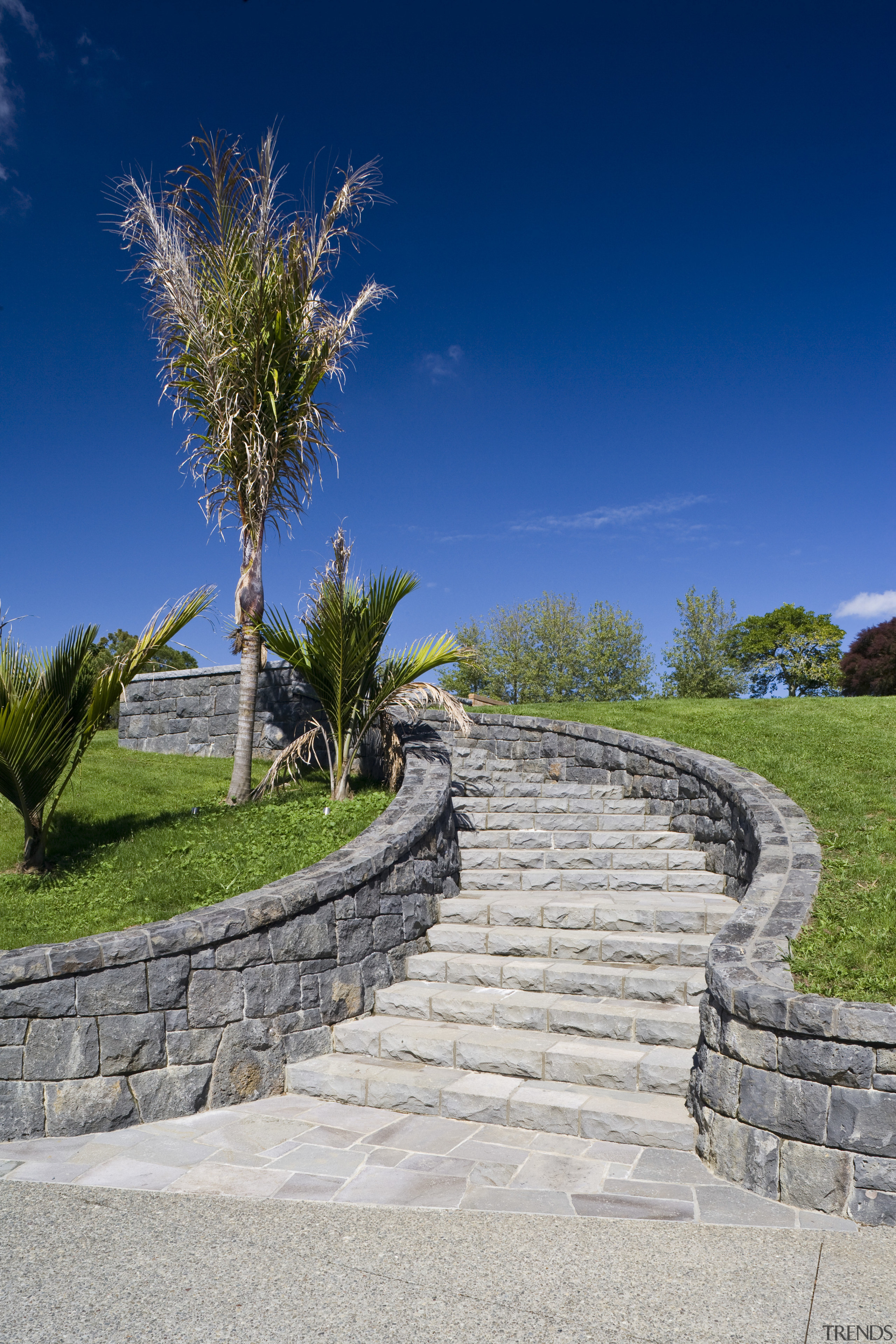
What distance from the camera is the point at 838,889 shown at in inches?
199

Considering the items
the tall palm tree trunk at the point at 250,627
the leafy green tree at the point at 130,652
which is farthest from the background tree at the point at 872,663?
the tall palm tree trunk at the point at 250,627

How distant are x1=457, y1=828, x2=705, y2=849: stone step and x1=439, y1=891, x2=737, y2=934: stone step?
0.94m

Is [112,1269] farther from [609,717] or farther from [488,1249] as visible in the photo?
[609,717]

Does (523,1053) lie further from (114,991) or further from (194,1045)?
(114,991)

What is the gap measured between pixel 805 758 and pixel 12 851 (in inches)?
283

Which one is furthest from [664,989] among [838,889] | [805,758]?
[805,758]

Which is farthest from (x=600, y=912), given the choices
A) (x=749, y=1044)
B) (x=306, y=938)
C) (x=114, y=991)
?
(x=114, y=991)

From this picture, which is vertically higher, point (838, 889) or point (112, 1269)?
point (838, 889)

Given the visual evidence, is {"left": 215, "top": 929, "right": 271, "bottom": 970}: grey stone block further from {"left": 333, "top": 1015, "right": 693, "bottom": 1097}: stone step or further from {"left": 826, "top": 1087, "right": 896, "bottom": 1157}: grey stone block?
{"left": 826, "top": 1087, "right": 896, "bottom": 1157}: grey stone block

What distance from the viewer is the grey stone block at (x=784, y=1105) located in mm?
A: 3537

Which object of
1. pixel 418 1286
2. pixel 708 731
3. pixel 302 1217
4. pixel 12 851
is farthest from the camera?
pixel 708 731

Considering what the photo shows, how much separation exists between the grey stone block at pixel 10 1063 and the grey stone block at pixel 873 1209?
13.1 feet

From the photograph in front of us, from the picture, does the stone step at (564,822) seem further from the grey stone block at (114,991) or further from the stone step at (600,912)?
the grey stone block at (114,991)

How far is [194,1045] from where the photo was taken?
4809 millimetres
